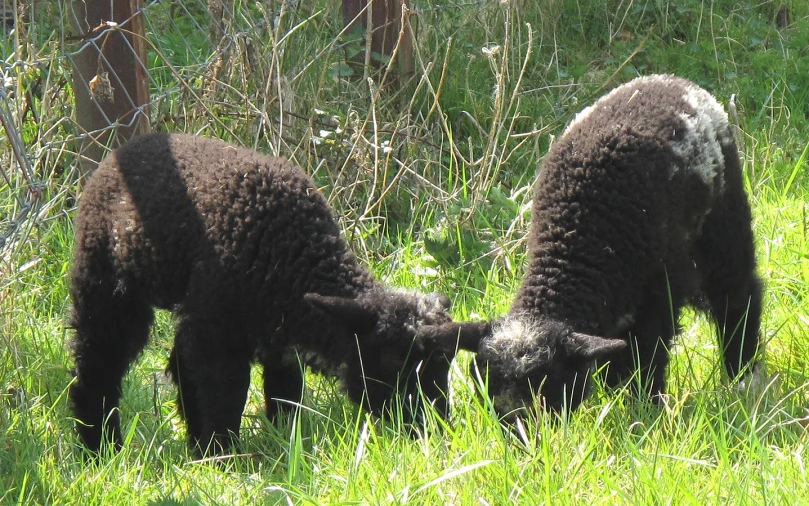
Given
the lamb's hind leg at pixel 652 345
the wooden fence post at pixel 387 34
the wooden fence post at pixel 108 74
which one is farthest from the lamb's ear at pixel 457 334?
the wooden fence post at pixel 387 34

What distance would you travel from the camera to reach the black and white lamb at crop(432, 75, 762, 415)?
14.1 feet

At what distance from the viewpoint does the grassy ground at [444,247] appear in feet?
11.4

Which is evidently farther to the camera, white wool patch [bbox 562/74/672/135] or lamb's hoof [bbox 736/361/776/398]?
white wool patch [bbox 562/74/672/135]

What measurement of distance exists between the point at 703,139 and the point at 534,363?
1.40 metres

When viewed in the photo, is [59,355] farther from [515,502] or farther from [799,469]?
[799,469]

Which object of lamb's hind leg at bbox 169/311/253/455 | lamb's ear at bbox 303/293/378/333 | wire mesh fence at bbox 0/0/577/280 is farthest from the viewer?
wire mesh fence at bbox 0/0/577/280

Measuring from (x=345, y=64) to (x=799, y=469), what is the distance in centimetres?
450

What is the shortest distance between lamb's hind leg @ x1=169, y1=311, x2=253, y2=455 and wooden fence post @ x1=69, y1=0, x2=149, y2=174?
142cm

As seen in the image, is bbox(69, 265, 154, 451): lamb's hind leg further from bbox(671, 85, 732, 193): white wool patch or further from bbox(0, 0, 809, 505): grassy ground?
bbox(671, 85, 732, 193): white wool patch

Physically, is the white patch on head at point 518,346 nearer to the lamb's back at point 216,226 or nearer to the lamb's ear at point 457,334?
the lamb's ear at point 457,334

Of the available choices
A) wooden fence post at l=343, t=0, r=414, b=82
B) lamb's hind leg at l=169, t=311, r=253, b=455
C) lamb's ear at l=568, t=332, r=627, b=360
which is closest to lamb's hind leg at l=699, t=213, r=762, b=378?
lamb's ear at l=568, t=332, r=627, b=360

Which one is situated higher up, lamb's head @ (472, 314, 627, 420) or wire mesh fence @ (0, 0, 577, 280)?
wire mesh fence @ (0, 0, 577, 280)

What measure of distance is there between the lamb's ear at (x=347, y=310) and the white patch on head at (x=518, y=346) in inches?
20.0

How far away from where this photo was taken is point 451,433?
11.8ft
